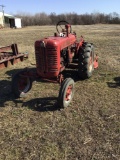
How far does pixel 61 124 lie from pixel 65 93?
74 cm

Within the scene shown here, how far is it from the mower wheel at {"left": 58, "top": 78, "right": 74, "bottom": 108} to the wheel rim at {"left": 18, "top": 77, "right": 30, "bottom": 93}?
117 centimetres


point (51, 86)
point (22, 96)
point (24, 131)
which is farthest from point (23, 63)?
point (24, 131)

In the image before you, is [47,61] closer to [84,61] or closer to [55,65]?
[55,65]

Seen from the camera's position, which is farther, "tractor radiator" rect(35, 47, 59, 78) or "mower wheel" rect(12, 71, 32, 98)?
"mower wheel" rect(12, 71, 32, 98)

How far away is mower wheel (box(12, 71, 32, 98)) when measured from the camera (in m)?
5.75

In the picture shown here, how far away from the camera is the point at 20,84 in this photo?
5984mm

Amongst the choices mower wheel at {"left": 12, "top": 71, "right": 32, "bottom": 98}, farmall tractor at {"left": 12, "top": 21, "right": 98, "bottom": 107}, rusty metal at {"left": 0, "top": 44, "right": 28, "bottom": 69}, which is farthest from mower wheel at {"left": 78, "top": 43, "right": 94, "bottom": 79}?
rusty metal at {"left": 0, "top": 44, "right": 28, "bottom": 69}

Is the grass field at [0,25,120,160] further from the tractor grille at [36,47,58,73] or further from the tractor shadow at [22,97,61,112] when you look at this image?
the tractor grille at [36,47,58,73]

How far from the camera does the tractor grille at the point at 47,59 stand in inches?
212

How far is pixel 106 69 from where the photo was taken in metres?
8.23

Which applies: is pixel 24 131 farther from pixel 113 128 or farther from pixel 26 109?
pixel 113 128

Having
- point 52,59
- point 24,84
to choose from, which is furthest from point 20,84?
point 52,59

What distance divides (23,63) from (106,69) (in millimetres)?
3360

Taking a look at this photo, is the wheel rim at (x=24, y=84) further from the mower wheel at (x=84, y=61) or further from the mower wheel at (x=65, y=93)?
the mower wheel at (x=84, y=61)
